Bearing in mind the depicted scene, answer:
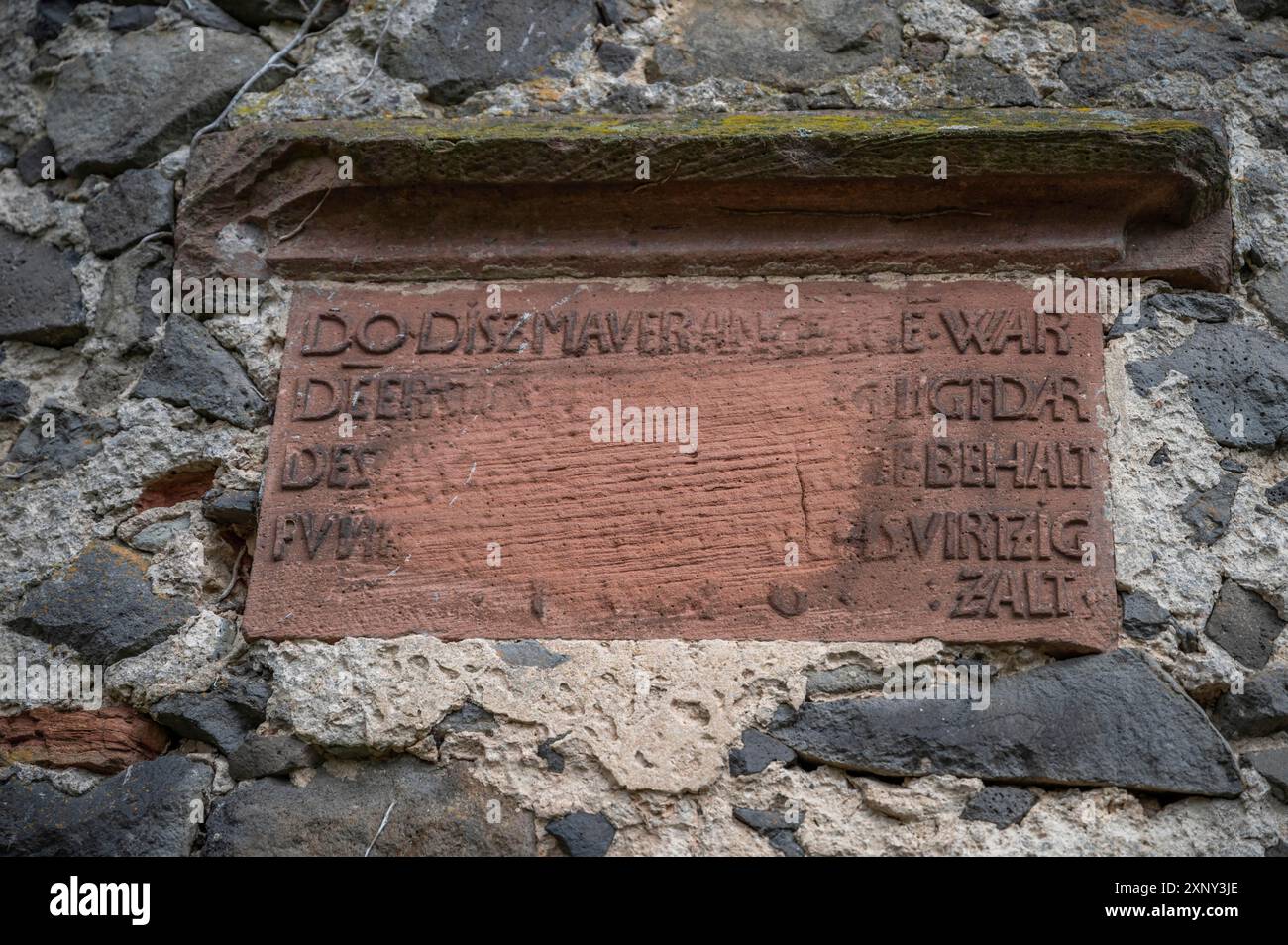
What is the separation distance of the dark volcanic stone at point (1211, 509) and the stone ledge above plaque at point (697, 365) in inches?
5.9

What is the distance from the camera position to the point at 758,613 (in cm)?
233

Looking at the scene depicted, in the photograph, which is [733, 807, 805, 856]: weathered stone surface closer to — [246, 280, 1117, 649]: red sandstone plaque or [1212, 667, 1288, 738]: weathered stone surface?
[246, 280, 1117, 649]: red sandstone plaque

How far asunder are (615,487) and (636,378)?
232 mm

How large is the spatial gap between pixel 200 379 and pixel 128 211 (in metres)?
0.48

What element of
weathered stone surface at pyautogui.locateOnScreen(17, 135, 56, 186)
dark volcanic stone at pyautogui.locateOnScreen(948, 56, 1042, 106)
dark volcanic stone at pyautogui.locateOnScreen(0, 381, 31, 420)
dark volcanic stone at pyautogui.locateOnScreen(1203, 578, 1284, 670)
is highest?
dark volcanic stone at pyautogui.locateOnScreen(948, 56, 1042, 106)

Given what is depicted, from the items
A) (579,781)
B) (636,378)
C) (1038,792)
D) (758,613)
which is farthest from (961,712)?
(636,378)

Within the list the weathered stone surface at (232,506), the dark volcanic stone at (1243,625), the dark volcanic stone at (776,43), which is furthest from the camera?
the dark volcanic stone at (776,43)

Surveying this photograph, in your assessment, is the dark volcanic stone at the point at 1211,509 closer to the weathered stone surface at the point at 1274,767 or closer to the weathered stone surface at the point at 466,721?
the weathered stone surface at the point at 1274,767

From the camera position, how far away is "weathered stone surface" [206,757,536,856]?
2186mm

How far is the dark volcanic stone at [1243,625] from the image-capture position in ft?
7.39

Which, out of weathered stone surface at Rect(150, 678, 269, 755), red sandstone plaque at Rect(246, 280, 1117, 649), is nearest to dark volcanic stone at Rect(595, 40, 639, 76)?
red sandstone plaque at Rect(246, 280, 1117, 649)

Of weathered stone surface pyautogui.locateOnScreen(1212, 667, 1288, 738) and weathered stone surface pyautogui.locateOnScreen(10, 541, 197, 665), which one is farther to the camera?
weathered stone surface pyautogui.locateOnScreen(10, 541, 197, 665)

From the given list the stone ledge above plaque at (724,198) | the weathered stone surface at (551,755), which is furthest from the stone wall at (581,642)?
the stone ledge above plaque at (724,198)
